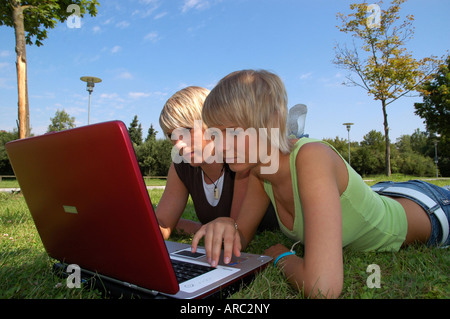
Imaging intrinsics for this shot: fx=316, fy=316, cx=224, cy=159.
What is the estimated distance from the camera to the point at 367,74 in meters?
15.3

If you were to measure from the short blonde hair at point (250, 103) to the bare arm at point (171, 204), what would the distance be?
1.14 m

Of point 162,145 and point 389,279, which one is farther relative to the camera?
point 162,145

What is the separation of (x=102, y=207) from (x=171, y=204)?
1507 mm

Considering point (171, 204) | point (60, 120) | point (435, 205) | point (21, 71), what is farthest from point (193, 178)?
point (60, 120)

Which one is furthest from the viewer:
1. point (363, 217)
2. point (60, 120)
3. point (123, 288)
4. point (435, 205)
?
point (60, 120)

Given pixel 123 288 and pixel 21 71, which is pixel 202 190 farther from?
pixel 21 71

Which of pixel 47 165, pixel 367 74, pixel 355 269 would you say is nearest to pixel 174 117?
pixel 47 165

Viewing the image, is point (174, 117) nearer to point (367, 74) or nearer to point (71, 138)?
point (71, 138)

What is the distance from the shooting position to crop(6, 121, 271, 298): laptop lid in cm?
83

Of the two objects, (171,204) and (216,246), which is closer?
(216,246)

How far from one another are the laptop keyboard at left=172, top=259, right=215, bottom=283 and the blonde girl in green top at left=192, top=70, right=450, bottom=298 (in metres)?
0.05

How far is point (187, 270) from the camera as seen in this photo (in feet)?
4.04

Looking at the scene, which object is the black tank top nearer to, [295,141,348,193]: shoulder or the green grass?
the green grass
